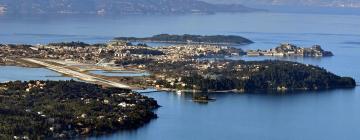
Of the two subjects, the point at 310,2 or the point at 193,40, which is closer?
the point at 193,40

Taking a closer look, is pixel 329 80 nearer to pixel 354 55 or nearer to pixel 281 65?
pixel 281 65

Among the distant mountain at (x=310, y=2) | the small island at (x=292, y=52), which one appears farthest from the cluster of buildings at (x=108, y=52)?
the distant mountain at (x=310, y=2)

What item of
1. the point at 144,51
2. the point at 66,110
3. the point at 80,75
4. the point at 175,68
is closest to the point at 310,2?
the point at 144,51

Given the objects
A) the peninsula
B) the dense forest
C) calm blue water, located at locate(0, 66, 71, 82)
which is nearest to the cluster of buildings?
the peninsula

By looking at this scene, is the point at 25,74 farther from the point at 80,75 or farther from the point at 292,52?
the point at 292,52

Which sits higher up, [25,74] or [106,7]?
[106,7]

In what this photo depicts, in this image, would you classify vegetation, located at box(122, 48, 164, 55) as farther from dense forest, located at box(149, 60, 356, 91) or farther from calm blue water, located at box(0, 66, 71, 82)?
calm blue water, located at box(0, 66, 71, 82)
